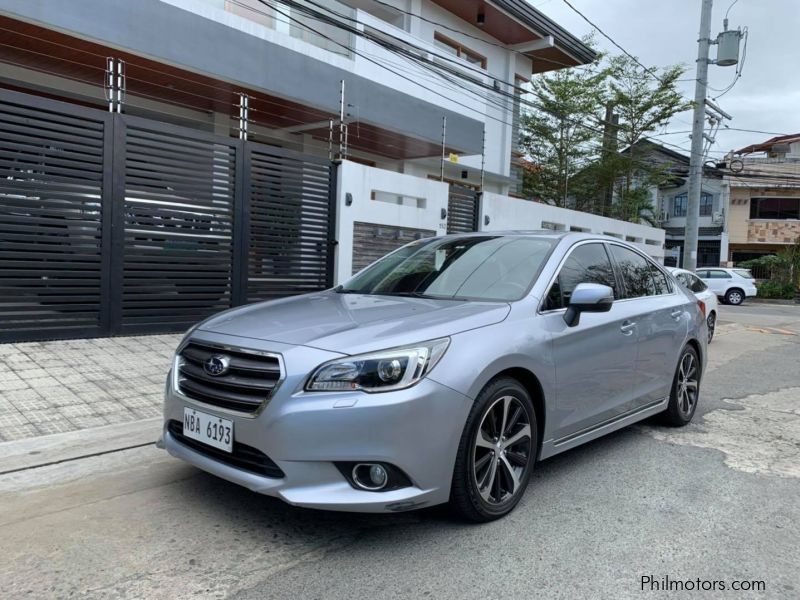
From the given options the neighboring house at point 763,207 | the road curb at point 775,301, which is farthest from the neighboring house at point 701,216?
the road curb at point 775,301

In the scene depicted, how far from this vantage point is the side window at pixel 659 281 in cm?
507

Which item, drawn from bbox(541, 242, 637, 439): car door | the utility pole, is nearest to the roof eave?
the utility pole

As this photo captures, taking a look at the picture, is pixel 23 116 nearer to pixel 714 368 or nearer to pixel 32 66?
pixel 32 66

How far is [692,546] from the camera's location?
3031 mm

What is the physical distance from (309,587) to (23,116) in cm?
605

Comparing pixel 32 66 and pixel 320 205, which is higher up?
pixel 32 66

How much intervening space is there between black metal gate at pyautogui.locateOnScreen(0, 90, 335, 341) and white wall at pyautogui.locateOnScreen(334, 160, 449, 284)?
1.93ft

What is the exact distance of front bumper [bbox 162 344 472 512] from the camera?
2699 millimetres

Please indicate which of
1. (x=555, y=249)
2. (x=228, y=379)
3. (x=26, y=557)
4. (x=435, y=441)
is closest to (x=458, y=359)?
(x=435, y=441)

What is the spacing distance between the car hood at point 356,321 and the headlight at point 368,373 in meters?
0.05

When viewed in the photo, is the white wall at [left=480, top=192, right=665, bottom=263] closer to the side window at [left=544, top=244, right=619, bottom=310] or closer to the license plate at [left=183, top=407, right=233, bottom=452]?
the side window at [left=544, top=244, right=619, bottom=310]

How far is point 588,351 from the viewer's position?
12.5ft

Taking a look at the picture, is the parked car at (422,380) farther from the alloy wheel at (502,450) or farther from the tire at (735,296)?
the tire at (735,296)

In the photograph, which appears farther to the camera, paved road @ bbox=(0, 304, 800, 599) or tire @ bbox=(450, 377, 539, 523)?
tire @ bbox=(450, 377, 539, 523)
